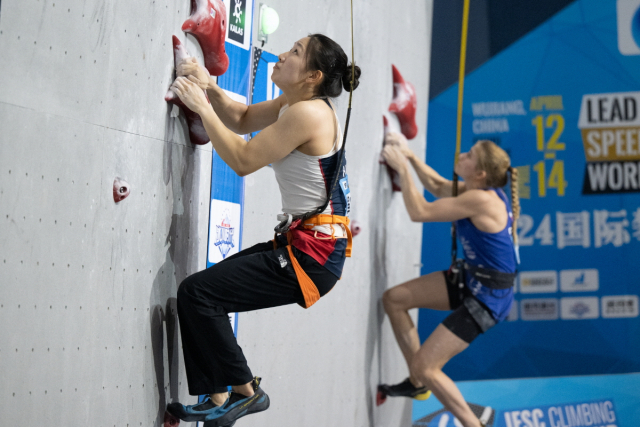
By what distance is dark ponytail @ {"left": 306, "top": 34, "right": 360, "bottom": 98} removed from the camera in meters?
2.07

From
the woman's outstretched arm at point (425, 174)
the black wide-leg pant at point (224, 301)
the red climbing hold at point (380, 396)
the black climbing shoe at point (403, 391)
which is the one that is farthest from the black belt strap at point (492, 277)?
the black wide-leg pant at point (224, 301)

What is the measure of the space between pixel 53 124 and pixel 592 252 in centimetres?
377

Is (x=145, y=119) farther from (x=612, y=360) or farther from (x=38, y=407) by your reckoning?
(x=612, y=360)

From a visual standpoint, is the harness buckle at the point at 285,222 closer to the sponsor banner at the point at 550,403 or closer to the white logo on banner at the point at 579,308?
the sponsor banner at the point at 550,403

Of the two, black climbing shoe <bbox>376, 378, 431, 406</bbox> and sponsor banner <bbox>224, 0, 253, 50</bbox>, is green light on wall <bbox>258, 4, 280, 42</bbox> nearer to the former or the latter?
sponsor banner <bbox>224, 0, 253, 50</bbox>

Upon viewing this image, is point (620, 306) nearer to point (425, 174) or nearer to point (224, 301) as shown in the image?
point (425, 174)

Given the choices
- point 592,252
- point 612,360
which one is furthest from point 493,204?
point 612,360

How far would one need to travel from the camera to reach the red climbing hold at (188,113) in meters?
2.08

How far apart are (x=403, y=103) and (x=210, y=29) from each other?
177 centimetres

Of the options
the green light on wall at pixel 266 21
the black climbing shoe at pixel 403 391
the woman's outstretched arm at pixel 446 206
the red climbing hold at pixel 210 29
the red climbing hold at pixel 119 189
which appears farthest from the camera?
the black climbing shoe at pixel 403 391

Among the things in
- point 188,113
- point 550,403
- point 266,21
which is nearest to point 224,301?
point 188,113

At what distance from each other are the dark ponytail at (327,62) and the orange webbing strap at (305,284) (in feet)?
1.75

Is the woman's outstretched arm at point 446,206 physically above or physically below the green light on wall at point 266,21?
below

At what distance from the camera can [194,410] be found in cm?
201
